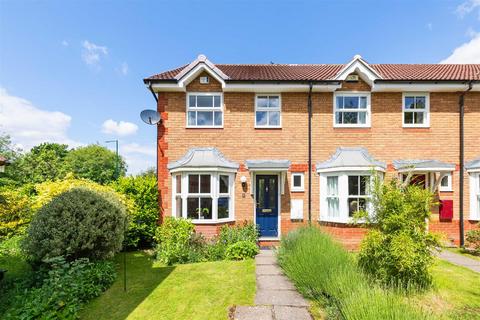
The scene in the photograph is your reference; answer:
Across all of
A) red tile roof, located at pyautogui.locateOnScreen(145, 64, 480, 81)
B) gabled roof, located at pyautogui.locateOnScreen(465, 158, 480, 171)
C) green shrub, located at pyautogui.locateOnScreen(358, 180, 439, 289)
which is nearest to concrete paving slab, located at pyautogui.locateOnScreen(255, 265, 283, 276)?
green shrub, located at pyautogui.locateOnScreen(358, 180, 439, 289)

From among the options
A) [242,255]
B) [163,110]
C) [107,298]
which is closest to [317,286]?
[242,255]

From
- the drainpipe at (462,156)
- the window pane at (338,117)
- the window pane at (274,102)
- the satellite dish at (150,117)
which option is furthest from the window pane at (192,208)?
the drainpipe at (462,156)

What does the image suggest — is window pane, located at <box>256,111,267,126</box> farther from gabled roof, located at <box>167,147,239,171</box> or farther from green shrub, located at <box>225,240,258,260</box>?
green shrub, located at <box>225,240,258,260</box>

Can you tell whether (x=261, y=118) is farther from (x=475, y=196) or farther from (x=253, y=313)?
(x=475, y=196)

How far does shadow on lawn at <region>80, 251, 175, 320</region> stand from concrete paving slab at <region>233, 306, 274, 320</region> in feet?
7.33

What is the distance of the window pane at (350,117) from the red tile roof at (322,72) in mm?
1716

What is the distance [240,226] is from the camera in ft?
33.2

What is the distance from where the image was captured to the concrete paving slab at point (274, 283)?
5883mm

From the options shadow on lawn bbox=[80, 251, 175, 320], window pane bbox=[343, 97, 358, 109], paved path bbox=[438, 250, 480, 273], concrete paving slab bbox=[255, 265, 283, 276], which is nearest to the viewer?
shadow on lawn bbox=[80, 251, 175, 320]

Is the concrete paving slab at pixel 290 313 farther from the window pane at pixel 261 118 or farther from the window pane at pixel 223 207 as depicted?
the window pane at pixel 261 118

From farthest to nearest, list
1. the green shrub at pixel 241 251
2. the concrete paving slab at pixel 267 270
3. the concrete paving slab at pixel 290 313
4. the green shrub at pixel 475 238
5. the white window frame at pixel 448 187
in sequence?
the white window frame at pixel 448 187, the green shrub at pixel 475 238, the green shrub at pixel 241 251, the concrete paving slab at pixel 267 270, the concrete paving slab at pixel 290 313

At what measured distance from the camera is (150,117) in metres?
10.2

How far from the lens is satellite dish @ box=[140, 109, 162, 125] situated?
10.2 meters

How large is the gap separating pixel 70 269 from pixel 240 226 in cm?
578
